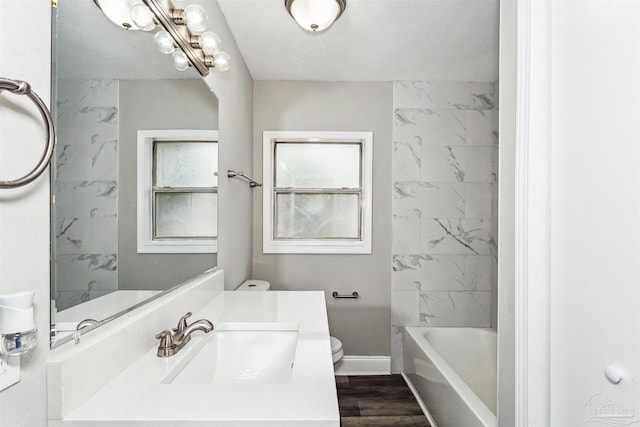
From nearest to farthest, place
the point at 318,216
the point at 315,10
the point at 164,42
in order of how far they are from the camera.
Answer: the point at 164,42
the point at 315,10
the point at 318,216

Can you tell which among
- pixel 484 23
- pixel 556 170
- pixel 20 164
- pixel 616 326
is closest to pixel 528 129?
pixel 556 170

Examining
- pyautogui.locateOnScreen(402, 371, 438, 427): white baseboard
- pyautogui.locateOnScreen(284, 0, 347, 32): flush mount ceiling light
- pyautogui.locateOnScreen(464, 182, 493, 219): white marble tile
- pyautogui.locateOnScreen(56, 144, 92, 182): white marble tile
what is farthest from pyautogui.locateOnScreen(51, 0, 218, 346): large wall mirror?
pyautogui.locateOnScreen(464, 182, 493, 219): white marble tile

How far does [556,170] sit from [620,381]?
21.5 inches

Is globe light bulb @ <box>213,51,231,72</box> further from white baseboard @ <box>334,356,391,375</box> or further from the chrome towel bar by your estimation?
white baseboard @ <box>334,356,391,375</box>

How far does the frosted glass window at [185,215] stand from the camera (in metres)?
1.20

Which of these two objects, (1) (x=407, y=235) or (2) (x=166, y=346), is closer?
(2) (x=166, y=346)

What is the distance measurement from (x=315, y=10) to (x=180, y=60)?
79 cm

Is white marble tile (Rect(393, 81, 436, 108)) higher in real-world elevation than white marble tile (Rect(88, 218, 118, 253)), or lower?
higher

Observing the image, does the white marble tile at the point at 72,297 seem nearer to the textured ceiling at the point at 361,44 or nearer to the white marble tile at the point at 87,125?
the white marble tile at the point at 87,125

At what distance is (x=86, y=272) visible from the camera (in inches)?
32.6

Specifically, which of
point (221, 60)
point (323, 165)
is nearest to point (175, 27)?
point (221, 60)

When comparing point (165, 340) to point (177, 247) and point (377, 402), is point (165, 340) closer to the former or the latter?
point (177, 247)

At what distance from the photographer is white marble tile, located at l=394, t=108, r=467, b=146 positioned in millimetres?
2832

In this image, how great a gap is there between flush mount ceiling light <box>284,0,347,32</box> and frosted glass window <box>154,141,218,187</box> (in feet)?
2.67
